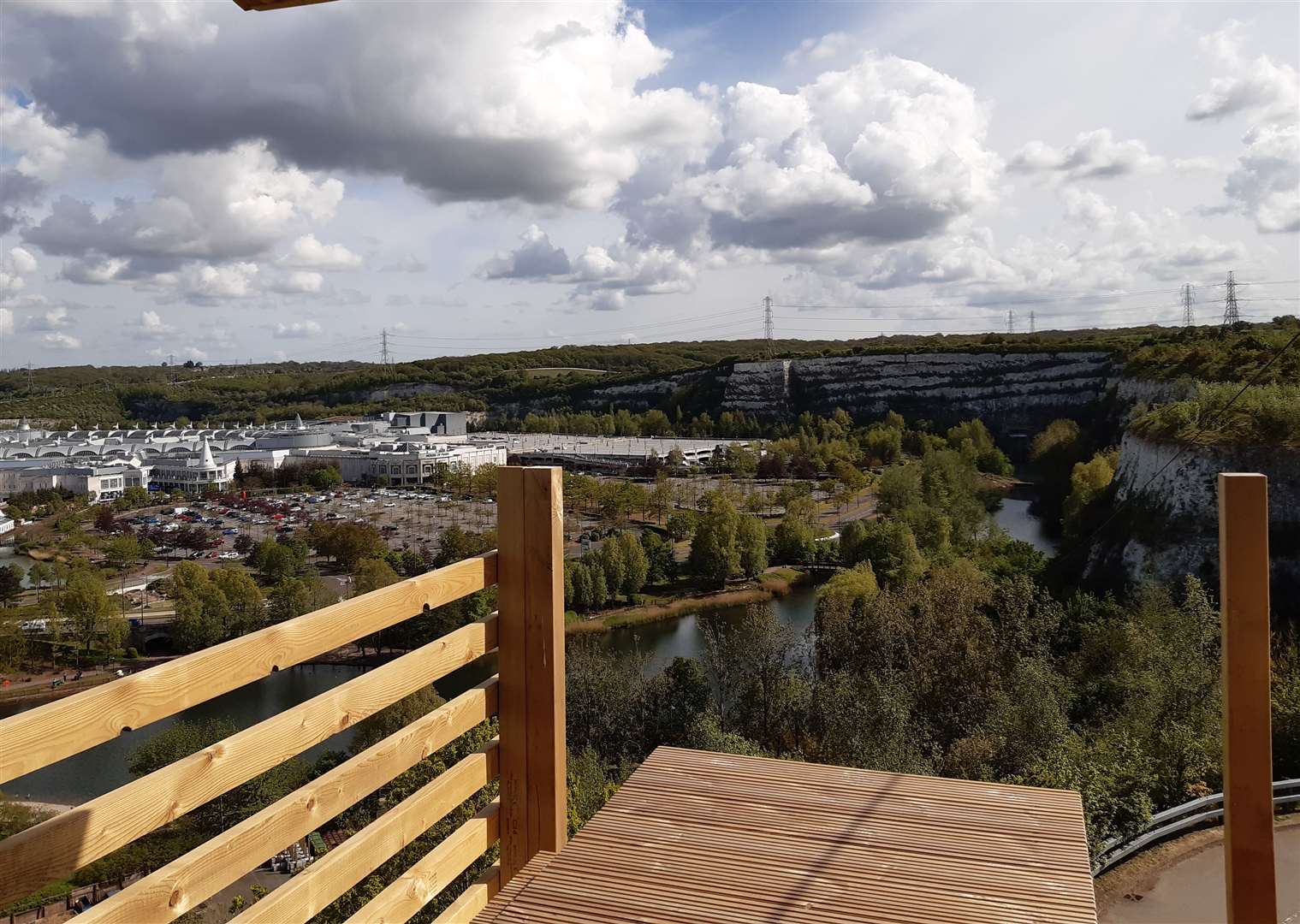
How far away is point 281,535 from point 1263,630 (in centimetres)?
4035

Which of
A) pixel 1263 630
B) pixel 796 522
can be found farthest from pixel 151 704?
pixel 796 522

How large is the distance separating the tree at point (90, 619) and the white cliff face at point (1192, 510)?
1056 inches

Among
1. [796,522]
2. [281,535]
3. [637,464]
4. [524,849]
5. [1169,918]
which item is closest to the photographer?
[524,849]

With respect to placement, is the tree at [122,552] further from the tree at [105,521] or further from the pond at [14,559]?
the tree at [105,521]

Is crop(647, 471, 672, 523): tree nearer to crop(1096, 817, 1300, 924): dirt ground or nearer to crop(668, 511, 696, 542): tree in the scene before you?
crop(668, 511, 696, 542): tree

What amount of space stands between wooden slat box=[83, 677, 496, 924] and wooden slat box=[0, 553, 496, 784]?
173 mm

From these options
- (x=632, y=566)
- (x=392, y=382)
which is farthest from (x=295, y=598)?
(x=392, y=382)

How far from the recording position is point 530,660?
1911 mm

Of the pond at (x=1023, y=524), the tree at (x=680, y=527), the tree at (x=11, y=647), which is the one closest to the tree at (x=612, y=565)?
the tree at (x=680, y=527)

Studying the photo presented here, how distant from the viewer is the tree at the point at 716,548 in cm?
3050

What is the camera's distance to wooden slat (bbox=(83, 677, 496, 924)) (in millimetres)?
1081

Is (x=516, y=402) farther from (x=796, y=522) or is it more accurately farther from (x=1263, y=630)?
(x=1263, y=630)

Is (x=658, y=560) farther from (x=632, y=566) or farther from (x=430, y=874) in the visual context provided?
(x=430, y=874)

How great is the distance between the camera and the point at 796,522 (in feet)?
111
